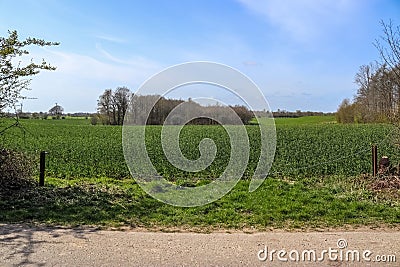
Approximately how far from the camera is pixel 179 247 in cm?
515

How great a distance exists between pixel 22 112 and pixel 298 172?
8.86 metres

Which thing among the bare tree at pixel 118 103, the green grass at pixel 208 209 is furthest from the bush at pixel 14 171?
the bare tree at pixel 118 103

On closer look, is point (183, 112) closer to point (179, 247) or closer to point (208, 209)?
point (208, 209)

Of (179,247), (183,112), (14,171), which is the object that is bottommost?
(179,247)

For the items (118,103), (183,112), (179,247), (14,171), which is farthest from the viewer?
(118,103)

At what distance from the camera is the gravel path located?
15.0 ft

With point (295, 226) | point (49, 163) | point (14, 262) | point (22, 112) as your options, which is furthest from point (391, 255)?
point (49, 163)

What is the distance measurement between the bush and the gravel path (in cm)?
312

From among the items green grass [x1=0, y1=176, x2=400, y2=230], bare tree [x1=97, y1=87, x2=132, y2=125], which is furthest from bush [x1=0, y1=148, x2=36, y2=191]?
bare tree [x1=97, y1=87, x2=132, y2=125]

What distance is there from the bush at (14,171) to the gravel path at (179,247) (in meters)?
3.12

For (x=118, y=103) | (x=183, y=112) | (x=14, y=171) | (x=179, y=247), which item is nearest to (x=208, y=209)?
(x=183, y=112)

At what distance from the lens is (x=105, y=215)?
22.9 feet

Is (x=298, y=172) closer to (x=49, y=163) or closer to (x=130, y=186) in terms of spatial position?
(x=130, y=186)

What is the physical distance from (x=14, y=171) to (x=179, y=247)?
573 centimetres
